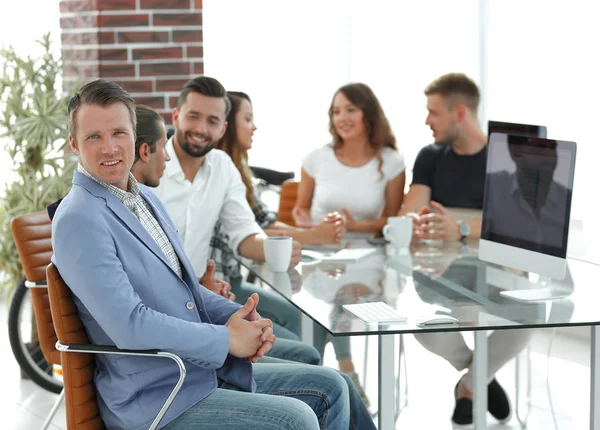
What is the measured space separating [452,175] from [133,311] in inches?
79.9

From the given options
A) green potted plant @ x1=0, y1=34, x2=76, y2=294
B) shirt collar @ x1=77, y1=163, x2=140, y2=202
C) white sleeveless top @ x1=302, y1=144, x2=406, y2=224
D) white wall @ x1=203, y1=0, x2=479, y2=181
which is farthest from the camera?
white wall @ x1=203, y1=0, x2=479, y2=181

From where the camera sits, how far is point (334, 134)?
12.3 feet

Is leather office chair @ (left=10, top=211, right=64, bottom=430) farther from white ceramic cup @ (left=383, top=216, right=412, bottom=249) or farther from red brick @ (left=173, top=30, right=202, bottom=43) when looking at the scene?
red brick @ (left=173, top=30, right=202, bottom=43)

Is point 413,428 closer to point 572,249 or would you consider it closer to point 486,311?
point 486,311

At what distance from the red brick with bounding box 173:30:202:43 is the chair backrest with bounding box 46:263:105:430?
7.74ft

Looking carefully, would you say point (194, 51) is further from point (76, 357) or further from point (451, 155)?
point (76, 357)

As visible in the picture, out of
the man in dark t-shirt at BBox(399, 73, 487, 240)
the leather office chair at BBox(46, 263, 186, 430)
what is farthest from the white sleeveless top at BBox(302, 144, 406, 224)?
the leather office chair at BBox(46, 263, 186, 430)

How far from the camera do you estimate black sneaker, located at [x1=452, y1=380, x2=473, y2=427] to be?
3.35 metres

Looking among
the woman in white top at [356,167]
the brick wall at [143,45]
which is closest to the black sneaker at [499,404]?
the woman in white top at [356,167]

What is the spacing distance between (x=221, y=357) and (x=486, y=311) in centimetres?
72

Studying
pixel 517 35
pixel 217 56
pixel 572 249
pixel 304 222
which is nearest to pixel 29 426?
pixel 304 222

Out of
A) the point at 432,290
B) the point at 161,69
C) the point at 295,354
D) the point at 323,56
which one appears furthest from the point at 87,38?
the point at 323,56

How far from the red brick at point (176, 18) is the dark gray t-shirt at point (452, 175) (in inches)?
49.2

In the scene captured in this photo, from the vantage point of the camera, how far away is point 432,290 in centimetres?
250
